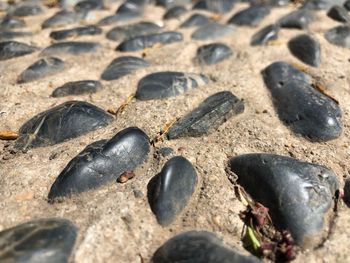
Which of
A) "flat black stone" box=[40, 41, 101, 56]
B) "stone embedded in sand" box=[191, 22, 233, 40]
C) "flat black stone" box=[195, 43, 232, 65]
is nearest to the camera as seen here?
"flat black stone" box=[195, 43, 232, 65]

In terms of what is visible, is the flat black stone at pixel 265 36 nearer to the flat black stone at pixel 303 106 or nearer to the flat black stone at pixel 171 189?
the flat black stone at pixel 303 106

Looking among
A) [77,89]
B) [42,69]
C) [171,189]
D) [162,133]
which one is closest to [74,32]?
[42,69]

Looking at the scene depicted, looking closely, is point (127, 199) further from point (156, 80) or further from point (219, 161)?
point (156, 80)

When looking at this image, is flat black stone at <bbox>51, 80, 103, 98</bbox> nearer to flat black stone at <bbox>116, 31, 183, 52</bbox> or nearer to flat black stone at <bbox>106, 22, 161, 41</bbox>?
flat black stone at <bbox>116, 31, 183, 52</bbox>

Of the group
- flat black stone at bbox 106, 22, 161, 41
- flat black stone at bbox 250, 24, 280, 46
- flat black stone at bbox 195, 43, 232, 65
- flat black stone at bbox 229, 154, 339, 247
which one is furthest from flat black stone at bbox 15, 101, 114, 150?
flat black stone at bbox 250, 24, 280, 46

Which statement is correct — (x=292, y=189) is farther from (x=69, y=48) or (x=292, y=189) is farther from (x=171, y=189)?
(x=69, y=48)

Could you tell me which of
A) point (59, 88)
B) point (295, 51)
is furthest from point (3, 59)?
point (295, 51)
